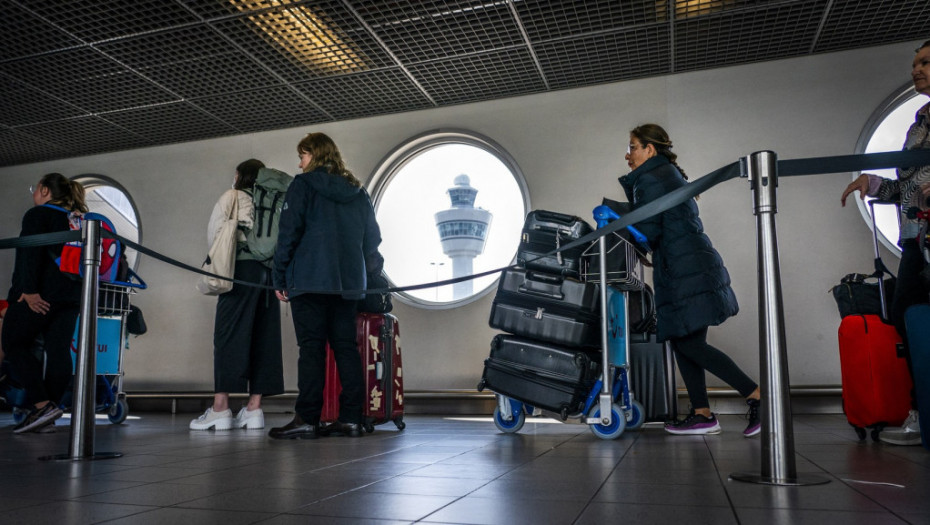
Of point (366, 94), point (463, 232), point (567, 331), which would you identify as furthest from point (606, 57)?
point (463, 232)

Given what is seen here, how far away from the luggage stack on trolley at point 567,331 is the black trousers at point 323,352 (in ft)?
2.01

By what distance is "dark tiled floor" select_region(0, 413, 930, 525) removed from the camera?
4.26ft

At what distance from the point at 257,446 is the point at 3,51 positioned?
3.84 metres

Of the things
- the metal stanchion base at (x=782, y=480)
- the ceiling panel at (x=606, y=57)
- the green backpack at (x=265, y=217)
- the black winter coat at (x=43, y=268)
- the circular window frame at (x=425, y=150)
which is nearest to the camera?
the metal stanchion base at (x=782, y=480)

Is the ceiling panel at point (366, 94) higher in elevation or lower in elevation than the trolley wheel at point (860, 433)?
higher

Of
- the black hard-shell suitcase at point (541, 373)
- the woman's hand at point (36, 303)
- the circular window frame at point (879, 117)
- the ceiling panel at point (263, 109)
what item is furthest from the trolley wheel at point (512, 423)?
the ceiling panel at point (263, 109)

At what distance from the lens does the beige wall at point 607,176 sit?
4.85m

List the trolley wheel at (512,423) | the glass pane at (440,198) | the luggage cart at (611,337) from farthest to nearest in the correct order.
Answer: the glass pane at (440,198) < the trolley wheel at (512,423) < the luggage cart at (611,337)

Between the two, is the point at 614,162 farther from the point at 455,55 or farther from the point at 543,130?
the point at 455,55

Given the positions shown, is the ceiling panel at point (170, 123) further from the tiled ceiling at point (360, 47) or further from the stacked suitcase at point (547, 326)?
the stacked suitcase at point (547, 326)

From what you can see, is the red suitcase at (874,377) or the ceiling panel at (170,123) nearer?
the red suitcase at (874,377)

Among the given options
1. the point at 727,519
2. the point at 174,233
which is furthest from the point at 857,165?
the point at 174,233

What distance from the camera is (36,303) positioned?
3.55 m

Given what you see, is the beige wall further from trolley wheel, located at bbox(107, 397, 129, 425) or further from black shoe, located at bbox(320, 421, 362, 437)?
black shoe, located at bbox(320, 421, 362, 437)
